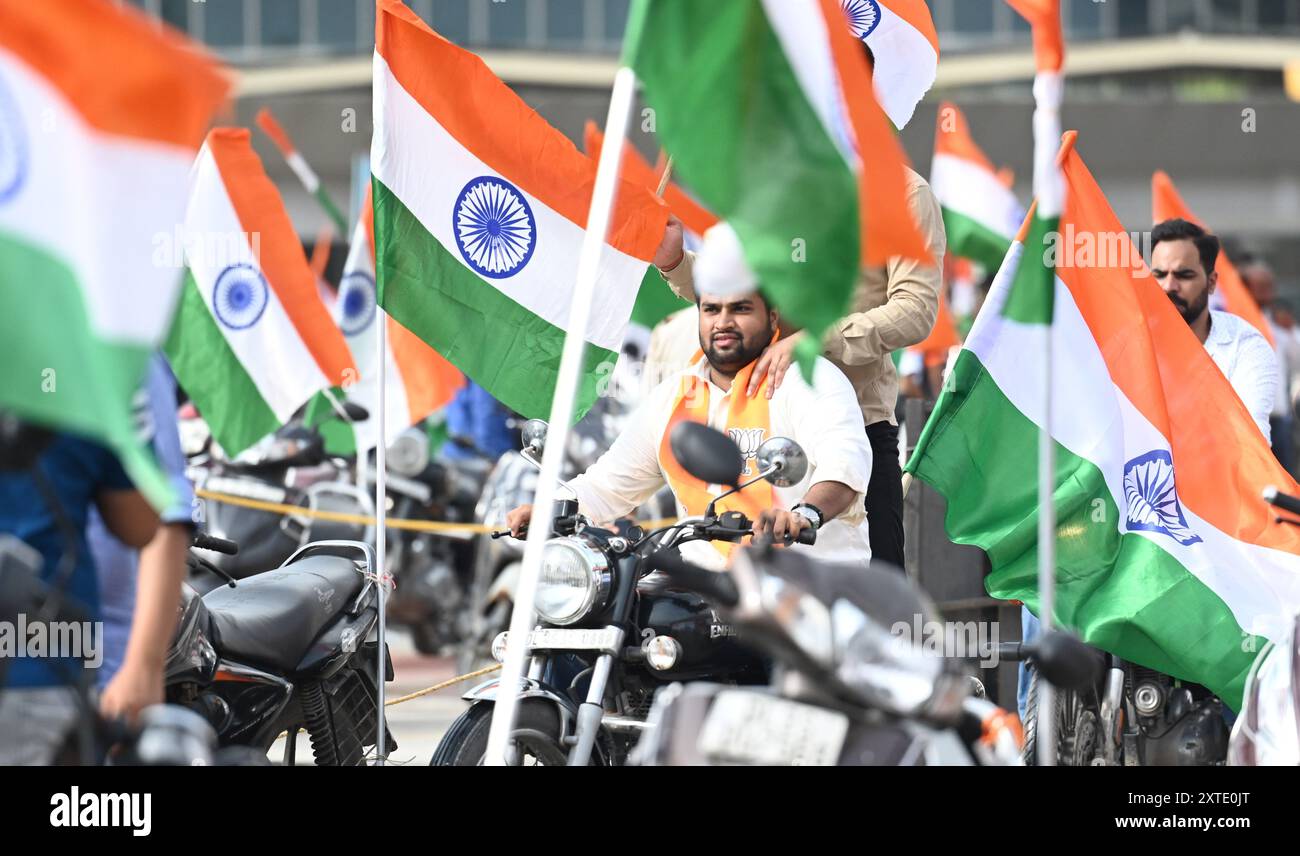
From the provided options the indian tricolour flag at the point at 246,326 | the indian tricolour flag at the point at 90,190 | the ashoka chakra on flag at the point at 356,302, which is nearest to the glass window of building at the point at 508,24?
the ashoka chakra on flag at the point at 356,302

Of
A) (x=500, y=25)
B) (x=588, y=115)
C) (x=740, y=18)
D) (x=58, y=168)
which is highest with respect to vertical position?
(x=500, y=25)

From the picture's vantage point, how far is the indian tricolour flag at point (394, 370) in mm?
10094

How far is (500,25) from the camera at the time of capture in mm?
49625

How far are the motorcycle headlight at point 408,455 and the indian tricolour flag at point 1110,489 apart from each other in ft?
24.7

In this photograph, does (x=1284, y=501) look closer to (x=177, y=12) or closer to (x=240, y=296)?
(x=240, y=296)

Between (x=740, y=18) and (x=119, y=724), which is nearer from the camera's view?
(x=119, y=724)

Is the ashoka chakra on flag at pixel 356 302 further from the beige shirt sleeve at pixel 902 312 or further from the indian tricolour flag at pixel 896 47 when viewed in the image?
the beige shirt sleeve at pixel 902 312

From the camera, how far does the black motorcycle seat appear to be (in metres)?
6.40

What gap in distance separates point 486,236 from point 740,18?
269 cm

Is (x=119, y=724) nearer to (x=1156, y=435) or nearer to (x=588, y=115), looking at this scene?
(x=1156, y=435)

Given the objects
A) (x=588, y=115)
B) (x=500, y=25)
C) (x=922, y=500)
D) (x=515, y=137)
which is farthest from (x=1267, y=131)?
(x=515, y=137)

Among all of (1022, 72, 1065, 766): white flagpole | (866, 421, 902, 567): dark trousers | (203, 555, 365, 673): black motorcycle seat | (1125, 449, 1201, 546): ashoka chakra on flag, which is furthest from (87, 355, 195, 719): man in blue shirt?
→ (1125, 449, 1201, 546): ashoka chakra on flag
